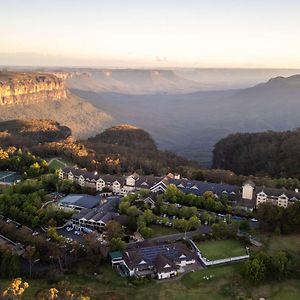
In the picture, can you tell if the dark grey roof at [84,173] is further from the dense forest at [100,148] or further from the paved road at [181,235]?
the paved road at [181,235]

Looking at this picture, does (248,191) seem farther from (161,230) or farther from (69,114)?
(69,114)

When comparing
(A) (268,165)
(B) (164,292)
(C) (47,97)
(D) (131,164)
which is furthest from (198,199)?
(C) (47,97)

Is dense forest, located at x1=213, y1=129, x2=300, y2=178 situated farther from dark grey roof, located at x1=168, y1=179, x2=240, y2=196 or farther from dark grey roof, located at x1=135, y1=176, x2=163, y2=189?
dark grey roof, located at x1=135, y1=176, x2=163, y2=189

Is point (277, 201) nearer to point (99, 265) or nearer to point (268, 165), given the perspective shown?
point (99, 265)

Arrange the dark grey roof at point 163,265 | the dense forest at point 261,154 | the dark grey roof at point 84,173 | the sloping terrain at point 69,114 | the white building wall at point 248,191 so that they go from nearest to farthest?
the dark grey roof at point 163,265, the white building wall at point 248,191, the dark grey roof at point 84,173, the dense forest at point 261,154, the sloping terrain at point 69,114

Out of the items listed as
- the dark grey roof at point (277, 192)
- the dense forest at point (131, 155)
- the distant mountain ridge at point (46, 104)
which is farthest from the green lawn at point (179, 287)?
the distant mountain ridge at point (46, 104)

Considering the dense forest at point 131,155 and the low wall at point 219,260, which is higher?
the low wall at point 219,260

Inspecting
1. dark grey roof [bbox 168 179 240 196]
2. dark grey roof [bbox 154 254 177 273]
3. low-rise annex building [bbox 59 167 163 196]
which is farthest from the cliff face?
dark grey roof [bbox 154 254 177 273]
